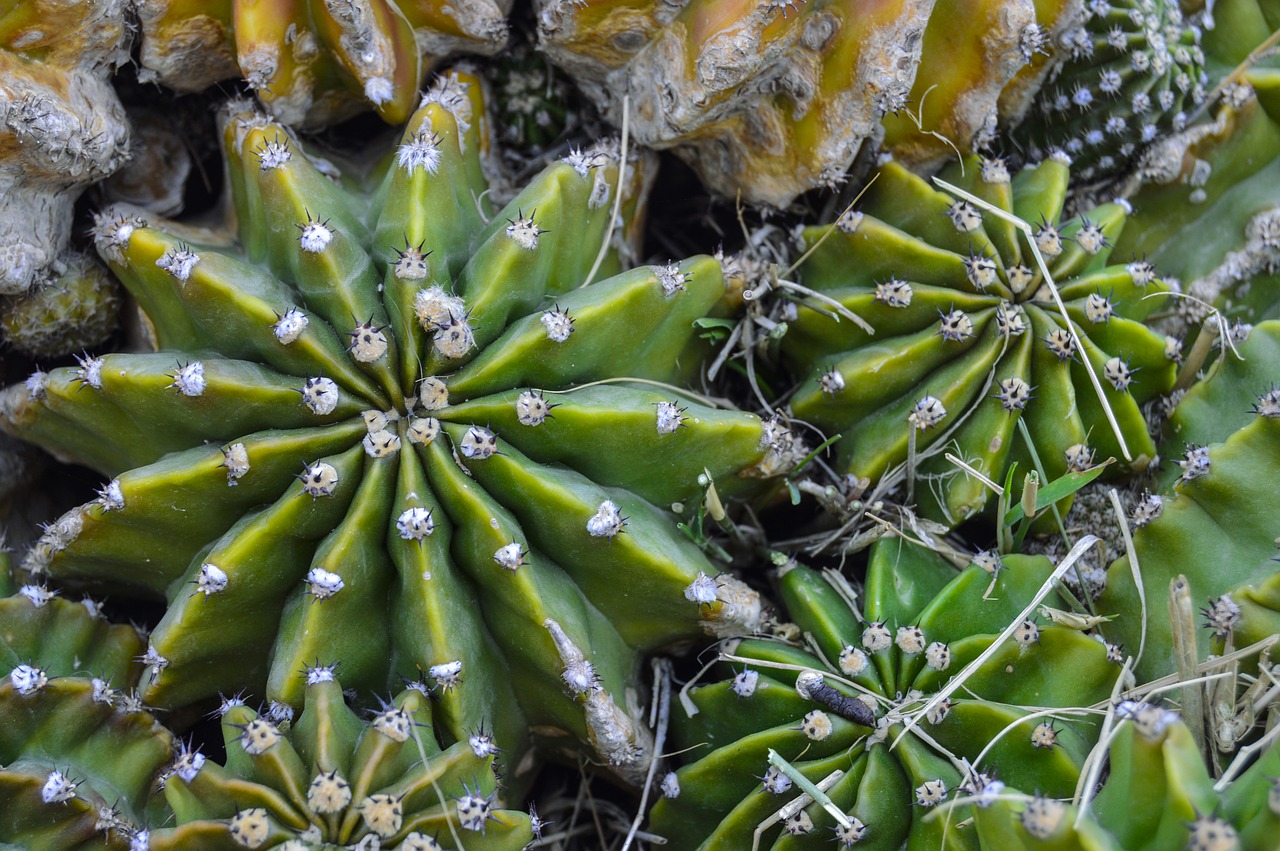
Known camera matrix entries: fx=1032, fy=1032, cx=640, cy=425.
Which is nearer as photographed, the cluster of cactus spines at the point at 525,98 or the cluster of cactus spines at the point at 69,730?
the cluster of cactus spines at the point at 69,730

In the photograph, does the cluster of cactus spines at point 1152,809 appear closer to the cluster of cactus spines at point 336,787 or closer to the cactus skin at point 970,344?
the cactus skin at point 970,344

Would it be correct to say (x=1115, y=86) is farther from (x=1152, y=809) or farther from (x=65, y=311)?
(x=65, y=311)

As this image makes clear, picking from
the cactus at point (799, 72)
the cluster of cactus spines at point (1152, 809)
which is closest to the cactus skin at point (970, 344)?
the cactus at point (799, 72)

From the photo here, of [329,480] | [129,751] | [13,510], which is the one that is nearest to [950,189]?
[329,480]

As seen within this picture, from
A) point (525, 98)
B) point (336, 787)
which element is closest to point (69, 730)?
point (336, 787)

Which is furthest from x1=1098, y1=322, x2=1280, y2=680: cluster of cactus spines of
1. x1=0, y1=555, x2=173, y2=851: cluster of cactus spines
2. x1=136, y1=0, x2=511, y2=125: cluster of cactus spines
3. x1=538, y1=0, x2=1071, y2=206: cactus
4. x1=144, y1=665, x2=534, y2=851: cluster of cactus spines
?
x1=0, y1=555, x2=173, y2=851: cluster of cactus spines
